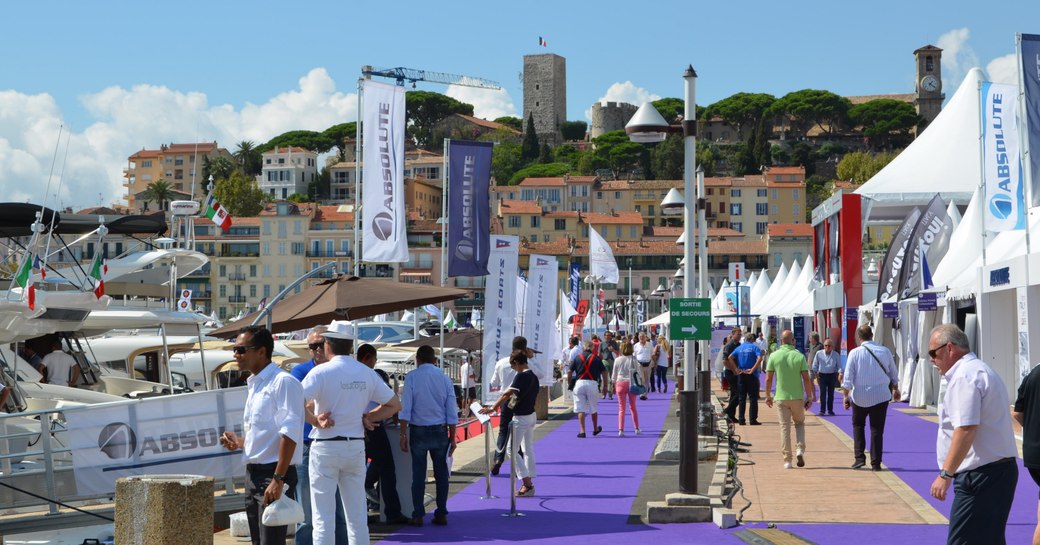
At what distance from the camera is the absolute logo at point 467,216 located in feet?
72.8

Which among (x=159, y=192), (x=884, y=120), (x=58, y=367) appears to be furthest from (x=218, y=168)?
(x=58, y=367)

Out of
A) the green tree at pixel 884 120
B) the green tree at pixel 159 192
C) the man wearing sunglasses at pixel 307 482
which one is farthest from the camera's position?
the green tree at pixel 884 120

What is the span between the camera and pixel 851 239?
35219 millimetres

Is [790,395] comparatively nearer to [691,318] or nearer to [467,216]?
[691,318]

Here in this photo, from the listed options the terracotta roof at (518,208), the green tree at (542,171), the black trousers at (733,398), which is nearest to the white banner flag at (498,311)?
the black trousers at (733,398)

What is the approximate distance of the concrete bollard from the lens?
7.68 metres

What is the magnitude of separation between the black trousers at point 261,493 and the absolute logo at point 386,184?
10.7 metres

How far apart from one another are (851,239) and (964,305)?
959 cm

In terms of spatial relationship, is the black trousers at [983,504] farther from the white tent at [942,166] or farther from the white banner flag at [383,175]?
the white tent at [942,166]

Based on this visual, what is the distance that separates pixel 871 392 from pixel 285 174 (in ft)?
561

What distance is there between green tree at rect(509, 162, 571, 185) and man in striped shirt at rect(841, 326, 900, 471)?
568 feet

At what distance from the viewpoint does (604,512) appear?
490 inches

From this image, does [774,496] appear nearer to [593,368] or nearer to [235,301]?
[593,368]

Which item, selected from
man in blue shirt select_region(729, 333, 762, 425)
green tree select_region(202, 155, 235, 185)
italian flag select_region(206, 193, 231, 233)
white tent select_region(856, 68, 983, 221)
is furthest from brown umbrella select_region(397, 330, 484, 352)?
green tree select_region(202, 155, 235, 185)
